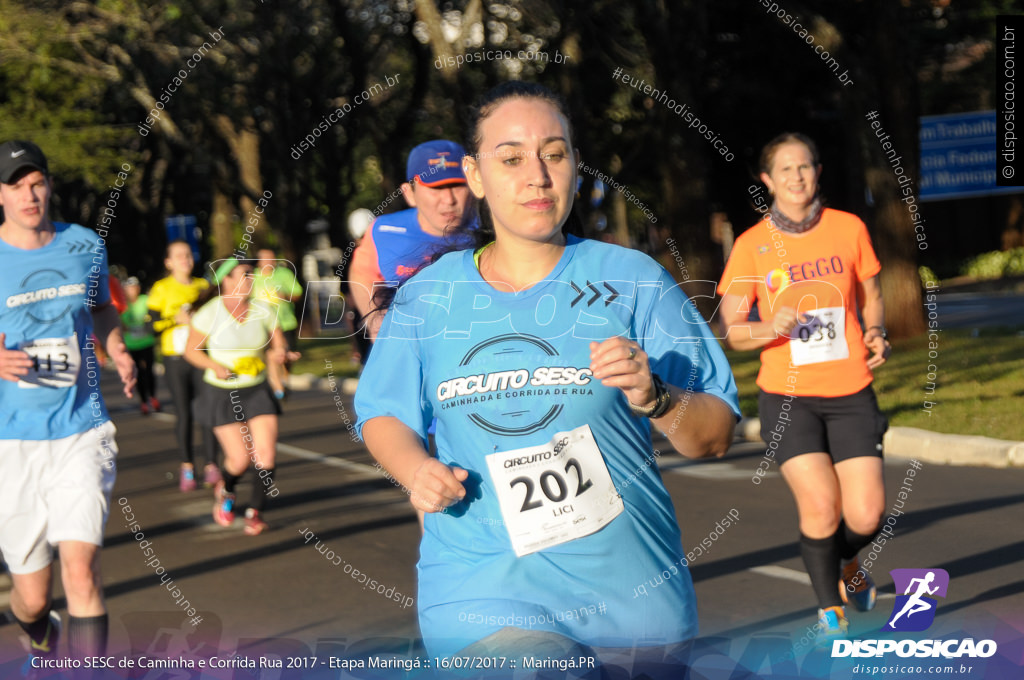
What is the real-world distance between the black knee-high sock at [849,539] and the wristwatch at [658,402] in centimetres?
288

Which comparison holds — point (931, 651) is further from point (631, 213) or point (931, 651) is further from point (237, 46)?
point (631, 213)

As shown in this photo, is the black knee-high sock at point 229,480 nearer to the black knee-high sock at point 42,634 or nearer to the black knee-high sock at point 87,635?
the black knee-high sock at point 42,634

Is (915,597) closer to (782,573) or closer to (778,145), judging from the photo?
(782,573)

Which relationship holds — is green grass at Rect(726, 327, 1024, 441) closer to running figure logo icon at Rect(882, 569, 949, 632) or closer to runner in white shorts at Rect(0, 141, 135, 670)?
running figure logo icon at Rect(882, 569, 949, 632)

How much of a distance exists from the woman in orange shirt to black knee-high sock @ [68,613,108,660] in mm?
2659

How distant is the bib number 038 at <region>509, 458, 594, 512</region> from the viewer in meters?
2.77

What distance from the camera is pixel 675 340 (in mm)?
2824

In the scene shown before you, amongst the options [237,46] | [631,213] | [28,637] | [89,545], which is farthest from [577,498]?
[631,213]

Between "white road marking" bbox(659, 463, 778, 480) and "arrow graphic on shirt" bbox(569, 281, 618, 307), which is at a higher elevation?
"arrow graphic on shirt" bbox(569, 281, 618, 307)

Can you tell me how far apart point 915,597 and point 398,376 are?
11.3ft

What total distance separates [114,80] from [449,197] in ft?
75.3

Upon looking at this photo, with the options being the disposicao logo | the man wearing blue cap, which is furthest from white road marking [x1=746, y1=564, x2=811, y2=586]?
the man wearing blue cap

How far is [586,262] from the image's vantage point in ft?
9.48

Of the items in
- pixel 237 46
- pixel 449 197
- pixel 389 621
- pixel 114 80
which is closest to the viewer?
pixel 449 197
